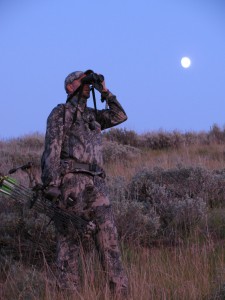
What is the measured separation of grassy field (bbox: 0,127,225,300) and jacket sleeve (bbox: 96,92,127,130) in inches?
57.6

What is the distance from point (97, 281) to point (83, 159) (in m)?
1.24

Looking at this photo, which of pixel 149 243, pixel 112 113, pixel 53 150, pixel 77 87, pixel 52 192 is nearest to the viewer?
pixel 52 192

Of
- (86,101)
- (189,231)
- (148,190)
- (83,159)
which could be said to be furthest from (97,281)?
(148,190)

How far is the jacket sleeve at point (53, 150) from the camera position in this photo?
5.08 metres

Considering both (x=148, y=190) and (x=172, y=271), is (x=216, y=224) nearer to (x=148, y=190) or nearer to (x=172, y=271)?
(x=148, y=190)

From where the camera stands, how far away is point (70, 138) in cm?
530

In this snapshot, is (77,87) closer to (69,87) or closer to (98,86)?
(69,87)

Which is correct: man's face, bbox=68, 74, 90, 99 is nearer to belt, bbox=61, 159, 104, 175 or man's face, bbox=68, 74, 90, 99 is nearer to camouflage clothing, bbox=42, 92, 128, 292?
camouflage clothing, bbox=42, 92, 128, 292

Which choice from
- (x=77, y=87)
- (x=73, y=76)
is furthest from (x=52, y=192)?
(x=73, y=76)

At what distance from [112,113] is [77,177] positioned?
2.69 feet

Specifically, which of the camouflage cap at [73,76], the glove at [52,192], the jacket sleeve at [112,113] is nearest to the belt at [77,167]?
the glove at [52,192]

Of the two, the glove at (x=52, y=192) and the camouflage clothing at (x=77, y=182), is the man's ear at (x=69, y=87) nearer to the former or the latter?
the camouflage clothing at (x=77, y=182)

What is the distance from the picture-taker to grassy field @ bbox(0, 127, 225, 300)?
5289 mm

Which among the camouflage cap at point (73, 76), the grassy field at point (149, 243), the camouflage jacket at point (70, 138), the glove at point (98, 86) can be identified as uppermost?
the camouflage cap at point (73, 76)
